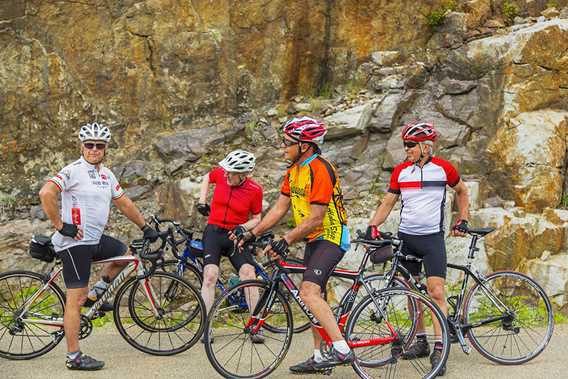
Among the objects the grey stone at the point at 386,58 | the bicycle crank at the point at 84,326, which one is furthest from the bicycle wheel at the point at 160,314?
the grey stone at the point at 386,58

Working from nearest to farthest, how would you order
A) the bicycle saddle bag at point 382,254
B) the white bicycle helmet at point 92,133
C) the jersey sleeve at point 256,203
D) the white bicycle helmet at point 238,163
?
the white bicycle helmet at point 92,133, the bicycle saddle bag at point 382,254, the white bicycle helmet at point 238,163, the jersey sleeve at point 256,203

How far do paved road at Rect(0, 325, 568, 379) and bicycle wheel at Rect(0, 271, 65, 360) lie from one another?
0.64 feet

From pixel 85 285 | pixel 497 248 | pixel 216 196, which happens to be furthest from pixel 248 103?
pixel 85 285

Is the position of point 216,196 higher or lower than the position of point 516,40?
lower

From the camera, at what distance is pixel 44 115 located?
416 inches

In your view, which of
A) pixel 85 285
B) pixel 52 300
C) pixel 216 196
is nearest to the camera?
pixel 85 285

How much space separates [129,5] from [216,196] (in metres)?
4.99

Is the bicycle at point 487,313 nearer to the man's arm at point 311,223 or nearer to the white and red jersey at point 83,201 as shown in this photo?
the man's arm at point 311,223

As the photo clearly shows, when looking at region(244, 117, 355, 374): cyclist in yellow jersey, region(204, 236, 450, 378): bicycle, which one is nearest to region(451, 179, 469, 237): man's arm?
region(204, 236, 450, 378): bicycle

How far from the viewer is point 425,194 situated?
6.27m

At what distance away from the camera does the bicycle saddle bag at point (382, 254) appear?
6456 mm

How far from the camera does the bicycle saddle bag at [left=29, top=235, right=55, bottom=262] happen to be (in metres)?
6.36

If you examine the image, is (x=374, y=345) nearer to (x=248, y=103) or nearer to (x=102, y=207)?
(x=102, y=207)

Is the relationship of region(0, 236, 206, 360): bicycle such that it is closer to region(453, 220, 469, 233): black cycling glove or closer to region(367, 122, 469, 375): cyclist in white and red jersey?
region(367, 122, 469, 375): cyclist in white and red jersey
